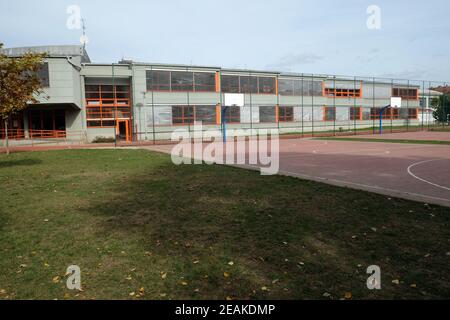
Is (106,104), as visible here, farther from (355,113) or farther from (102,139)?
(355,113)

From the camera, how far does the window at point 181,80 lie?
128 ft

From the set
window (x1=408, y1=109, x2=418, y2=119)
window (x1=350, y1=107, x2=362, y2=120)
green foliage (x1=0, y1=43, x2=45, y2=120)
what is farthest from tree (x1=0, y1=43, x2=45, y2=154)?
window (x1=408, y1=109, x2=418, y2=119)

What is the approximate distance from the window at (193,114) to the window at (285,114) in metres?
9.34

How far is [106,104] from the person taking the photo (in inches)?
1505

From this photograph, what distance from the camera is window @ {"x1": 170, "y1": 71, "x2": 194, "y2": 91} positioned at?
39.0m

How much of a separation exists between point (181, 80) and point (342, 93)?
23886 millimetres

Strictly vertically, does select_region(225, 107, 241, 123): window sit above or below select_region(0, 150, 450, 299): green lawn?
above

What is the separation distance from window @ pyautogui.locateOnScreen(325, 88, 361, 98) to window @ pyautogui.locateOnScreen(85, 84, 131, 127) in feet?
86.7

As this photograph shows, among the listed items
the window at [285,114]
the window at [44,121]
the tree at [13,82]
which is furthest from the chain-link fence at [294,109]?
the tree at [13,82]

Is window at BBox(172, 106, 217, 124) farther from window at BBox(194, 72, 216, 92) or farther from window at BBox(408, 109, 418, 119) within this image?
window at BBox(408, 109, 418, 119)

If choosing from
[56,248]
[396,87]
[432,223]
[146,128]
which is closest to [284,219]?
[432,223]

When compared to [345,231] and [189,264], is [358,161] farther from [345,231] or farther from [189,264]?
[189,264]

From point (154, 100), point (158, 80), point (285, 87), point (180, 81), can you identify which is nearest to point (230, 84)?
point (180, 81)

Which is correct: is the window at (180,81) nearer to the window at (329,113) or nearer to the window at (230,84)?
the window at (230,84)
